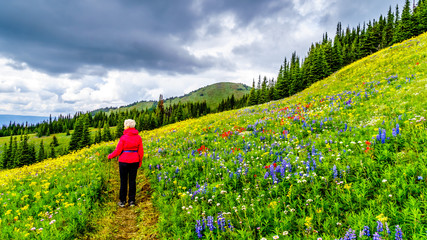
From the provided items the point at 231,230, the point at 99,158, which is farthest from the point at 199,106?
the point at 231,230

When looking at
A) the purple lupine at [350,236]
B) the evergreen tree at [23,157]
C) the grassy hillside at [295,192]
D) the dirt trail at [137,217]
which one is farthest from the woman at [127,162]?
the evergreen tree at [23,157]

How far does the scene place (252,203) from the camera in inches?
189

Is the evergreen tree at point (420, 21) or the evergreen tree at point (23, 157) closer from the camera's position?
the evergreen tree at point (420, 21)

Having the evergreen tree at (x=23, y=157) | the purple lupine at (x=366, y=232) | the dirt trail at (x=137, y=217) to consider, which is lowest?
the evergreen tree at (x=23, y=157)

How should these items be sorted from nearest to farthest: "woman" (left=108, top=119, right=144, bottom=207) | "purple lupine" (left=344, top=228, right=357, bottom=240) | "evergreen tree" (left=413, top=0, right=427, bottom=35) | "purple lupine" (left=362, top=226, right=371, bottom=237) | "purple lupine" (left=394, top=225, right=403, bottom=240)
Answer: "purple lupine" (left=394, top=225, right=403, bottom=240) → "purple lupine" (left=344, top=228, right=357, bottom=240) → "purple lupine" (left=362, top=226, right=371, bottom=237) → "woman" (left=108, top=119, right=144, bottom=207) → "evergreen tree" (left=413, top=0, right=427, bottom=35)

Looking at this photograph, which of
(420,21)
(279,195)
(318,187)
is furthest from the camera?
(420,21)

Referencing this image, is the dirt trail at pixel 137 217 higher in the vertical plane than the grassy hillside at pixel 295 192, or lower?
lower

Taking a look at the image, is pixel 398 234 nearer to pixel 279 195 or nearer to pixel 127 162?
pixel 279 195

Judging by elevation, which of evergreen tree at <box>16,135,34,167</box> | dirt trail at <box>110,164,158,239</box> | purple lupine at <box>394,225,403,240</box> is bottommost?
evergreen tree at <box>16,135,34,167</box>

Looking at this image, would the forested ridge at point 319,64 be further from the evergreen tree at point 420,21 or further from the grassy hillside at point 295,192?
the grassy hillside at point 295,192

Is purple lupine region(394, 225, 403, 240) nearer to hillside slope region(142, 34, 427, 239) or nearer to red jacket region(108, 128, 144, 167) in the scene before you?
hillside slope region(142, 34, 427, 239)

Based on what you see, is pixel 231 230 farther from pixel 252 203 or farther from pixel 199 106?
pixel 199 106


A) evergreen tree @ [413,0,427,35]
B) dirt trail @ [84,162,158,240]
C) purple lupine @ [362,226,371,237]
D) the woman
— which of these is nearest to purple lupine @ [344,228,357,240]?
purple lupine @ [362,226,371,237]

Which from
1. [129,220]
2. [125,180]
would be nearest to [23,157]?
[125,180]
